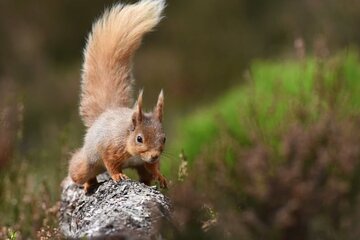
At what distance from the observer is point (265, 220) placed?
13.9 ft

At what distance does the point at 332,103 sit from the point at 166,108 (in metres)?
8.84

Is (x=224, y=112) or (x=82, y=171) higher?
(x=82, y=171)

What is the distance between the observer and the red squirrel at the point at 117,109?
5.06 meters

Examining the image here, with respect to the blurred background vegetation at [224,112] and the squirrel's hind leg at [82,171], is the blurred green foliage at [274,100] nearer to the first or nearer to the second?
the blurred background vegetation at [224,112]

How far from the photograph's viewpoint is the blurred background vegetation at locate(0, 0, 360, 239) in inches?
165

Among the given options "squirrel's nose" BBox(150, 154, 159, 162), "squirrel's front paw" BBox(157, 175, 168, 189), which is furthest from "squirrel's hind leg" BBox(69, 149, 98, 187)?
"squirrel's nose" BBox(150, 154, 159, 162)

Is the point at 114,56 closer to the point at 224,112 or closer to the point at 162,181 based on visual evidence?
the point at 162,181

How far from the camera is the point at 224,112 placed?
29.3 feet

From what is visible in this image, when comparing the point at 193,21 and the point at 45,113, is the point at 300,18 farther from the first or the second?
the point at 45,113

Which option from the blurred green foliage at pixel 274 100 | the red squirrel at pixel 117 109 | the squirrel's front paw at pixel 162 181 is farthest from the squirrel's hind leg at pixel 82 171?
the blurred green foliage at pixel 274 100

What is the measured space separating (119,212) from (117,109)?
1.18 meters

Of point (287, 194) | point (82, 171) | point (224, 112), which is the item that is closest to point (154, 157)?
point (82, 171)

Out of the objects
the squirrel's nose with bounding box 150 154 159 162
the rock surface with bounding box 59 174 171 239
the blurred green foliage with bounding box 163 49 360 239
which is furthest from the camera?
the squirrel's nose with bounding box 150 154 159 162

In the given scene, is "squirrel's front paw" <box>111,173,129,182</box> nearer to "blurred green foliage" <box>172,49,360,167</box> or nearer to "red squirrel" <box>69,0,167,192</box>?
"red squirrel" <box>69,0,167,192</box>
